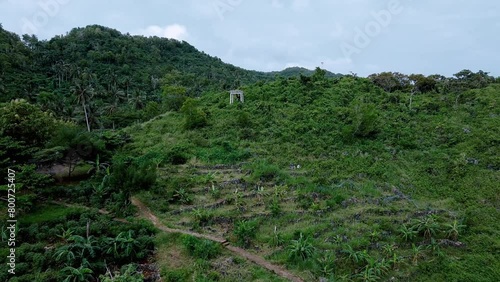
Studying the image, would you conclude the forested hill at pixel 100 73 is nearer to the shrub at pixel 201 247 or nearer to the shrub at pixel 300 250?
the shrub at pixel 201 247

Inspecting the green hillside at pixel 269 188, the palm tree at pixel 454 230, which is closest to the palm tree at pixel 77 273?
the green hillside at pixel 269 188

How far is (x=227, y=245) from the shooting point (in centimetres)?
1873

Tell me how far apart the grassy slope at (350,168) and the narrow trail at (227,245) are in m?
0.52

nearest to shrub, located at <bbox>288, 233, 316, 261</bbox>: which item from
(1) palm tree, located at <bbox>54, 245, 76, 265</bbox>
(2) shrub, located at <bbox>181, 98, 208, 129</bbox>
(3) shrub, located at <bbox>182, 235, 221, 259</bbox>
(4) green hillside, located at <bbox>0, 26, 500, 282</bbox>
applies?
(4) green hillside, located at <bbox>0, 26, 500, 282</bbox>

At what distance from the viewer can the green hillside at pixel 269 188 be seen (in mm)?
16922

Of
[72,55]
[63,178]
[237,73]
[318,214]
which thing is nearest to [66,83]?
[72,55]

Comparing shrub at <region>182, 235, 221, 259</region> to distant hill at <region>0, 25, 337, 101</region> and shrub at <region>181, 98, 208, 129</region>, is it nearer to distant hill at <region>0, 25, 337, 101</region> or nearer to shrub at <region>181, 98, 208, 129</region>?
shrub at <region>181, 98, 208, 129</region>

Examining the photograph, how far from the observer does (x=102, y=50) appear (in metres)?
83.0

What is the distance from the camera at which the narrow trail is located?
16.5 meters

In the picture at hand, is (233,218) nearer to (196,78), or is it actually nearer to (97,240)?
A: (97,240)

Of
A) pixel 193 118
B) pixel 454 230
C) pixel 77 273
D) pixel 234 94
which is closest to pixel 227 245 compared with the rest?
pixel 77 273

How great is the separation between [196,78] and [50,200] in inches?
2336

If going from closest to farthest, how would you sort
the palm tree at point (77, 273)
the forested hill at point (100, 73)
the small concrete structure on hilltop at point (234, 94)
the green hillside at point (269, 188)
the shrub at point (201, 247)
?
1. the palm tree at point (77, 273)
2. the green hillside at point (269, 188)
3. the shrub at point (201, 247)
4. the small concrete structure on hilltop at point (234, 94)
5. the forested hill at point (100, 73)

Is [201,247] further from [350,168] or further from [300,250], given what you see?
[350,168]
